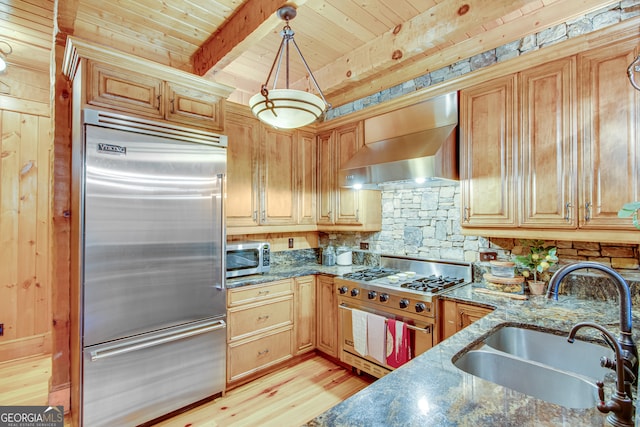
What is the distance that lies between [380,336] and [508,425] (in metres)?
1.82

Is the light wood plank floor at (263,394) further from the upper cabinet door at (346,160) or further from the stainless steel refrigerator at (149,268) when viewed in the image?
the upper cabinet door at (346,160)

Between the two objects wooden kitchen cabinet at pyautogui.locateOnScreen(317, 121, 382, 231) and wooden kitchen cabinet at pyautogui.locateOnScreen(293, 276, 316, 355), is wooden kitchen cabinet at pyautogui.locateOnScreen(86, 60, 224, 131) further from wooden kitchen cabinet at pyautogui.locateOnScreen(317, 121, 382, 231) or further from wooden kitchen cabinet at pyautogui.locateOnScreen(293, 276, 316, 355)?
wooden kitchen cabinet at pyautogui.locateOnScreen(293, 276, 316, 355)

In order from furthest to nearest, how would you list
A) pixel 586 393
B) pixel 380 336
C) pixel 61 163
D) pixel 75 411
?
pixel 380 336 < pixel 61 163 < pixel 75 411 < pixel 586 393

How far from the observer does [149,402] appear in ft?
7.36

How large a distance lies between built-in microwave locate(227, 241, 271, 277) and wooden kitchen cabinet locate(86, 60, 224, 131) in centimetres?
108

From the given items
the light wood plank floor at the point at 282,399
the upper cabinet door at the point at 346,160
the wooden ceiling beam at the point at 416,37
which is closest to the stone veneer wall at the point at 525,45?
the wooden ceiling beam at the point at 416,37

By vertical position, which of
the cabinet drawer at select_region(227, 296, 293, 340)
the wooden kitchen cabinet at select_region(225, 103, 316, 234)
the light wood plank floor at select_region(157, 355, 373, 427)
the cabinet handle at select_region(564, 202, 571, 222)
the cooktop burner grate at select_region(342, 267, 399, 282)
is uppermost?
the wooden kitchen cabinet at select_region(225, 103, 316, 234)

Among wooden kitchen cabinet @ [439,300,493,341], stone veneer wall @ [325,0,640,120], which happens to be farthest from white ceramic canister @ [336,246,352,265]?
stone veneer wall @ [325,0,640,120]

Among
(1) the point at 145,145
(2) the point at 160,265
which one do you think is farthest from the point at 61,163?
(2) the point at 160,265

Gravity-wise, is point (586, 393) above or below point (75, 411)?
above

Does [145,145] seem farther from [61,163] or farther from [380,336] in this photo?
[380,336]

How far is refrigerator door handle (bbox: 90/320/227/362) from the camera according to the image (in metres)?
2.02

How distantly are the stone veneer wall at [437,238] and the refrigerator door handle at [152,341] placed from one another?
6.10ft

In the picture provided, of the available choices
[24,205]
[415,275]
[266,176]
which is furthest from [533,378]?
[24,205]
